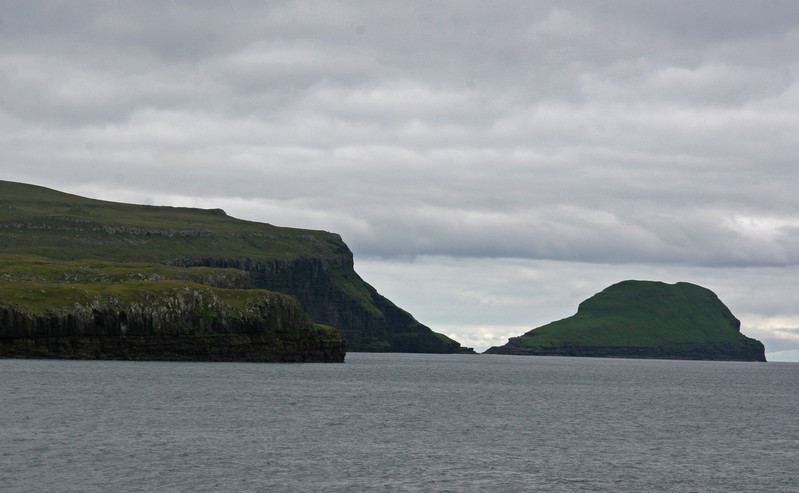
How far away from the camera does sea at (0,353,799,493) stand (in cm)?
6141

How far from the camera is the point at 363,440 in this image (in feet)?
265

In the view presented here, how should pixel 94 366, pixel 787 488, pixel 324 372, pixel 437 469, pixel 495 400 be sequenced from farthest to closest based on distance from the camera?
pixel 324 372, pixel 94 366, pixel 495 400, pixel 437 469, pixel 787 488

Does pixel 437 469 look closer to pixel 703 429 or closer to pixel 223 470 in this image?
pixel 223 470

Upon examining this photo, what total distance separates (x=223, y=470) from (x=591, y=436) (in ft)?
135

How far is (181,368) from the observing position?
174750 mm

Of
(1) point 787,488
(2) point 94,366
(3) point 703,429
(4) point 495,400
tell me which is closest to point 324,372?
(2) point 94,366

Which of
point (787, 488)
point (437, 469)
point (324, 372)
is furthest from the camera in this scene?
point (324, 372)

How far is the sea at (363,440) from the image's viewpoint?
6141cm

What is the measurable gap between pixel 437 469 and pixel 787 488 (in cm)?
2533

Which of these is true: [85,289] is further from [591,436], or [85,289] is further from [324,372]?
[591,436]

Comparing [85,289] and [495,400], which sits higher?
[85,289]

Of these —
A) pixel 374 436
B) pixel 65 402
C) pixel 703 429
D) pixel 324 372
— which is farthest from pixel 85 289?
pixel 703 429

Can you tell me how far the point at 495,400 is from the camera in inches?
5167

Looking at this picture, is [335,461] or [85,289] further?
[85,289]
